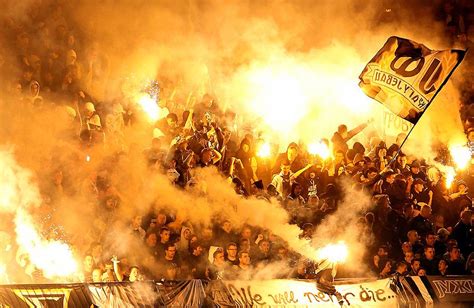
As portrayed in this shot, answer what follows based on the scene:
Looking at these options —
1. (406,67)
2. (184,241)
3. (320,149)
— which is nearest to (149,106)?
(184,241)

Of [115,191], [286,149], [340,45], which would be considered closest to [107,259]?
[115,191]

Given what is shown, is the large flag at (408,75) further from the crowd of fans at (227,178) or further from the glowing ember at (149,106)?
the glowing ember at (149,106)

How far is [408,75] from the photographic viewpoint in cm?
899

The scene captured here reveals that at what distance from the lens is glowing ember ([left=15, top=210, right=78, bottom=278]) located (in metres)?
7.15

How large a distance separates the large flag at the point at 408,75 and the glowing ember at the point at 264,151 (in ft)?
5.59

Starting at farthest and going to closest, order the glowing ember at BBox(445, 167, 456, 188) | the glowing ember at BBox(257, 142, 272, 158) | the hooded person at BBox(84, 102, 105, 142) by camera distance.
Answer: the glowing ember at BBox(445, 167, 456, 188)
the glowing ember at BBox(257, 142, 272, 158)
the hooded person at BBox(84, 102, 105, 142)

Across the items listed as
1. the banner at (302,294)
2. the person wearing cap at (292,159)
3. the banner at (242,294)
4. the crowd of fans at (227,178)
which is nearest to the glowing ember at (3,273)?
the crowd of fans at (227,178)

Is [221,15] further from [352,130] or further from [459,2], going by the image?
[459,2]

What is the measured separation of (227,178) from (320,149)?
2.08m

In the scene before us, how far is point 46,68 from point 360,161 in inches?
186

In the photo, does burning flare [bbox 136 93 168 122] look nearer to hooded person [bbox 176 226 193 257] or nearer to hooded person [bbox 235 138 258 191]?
hooded person [bbox 235 138 258 191]

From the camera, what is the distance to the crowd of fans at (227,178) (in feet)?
24.5

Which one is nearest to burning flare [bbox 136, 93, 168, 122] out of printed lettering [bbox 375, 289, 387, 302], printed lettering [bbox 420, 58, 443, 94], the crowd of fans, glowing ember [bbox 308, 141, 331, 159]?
the crowd of fans

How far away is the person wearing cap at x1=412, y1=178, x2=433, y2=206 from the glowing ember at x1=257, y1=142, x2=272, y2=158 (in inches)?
87.4
